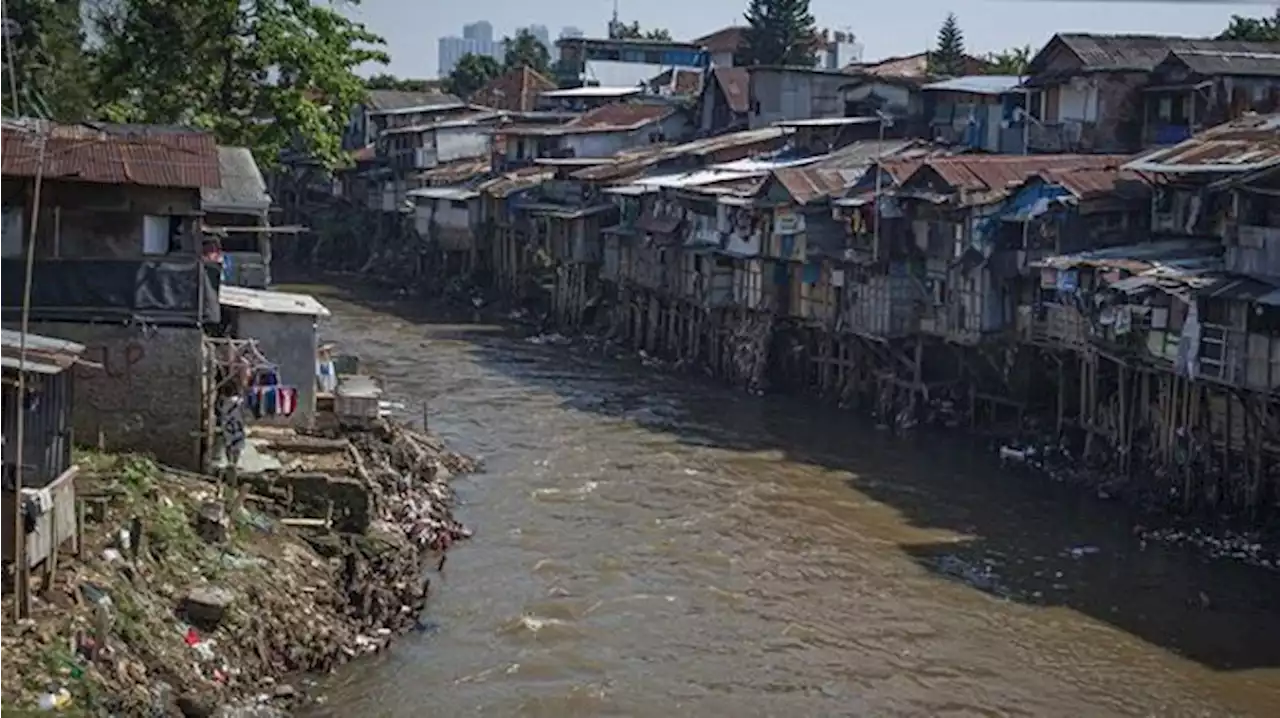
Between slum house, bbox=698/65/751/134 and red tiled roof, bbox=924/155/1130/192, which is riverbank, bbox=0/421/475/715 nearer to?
red tiled roof, bbox=924/155/1130/192

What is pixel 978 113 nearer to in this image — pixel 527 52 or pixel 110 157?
pixel 110 157

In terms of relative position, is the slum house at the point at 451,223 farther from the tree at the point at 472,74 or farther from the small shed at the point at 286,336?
the small shed at the point at 286,336

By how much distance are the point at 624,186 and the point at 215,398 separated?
2658cm

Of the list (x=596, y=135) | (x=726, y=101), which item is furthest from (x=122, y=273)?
(x=596, y=135)

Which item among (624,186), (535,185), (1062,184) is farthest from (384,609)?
(535,185)

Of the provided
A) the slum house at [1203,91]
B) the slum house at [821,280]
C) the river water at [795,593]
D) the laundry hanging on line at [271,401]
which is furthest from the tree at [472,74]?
the laundry hanging on line at [271,401]

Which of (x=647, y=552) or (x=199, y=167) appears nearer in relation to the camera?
(x=199, y=167)

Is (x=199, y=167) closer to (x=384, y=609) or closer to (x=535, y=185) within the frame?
(x=384, y=609)

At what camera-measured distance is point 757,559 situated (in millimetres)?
25172

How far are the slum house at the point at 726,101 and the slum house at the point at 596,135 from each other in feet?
5.50

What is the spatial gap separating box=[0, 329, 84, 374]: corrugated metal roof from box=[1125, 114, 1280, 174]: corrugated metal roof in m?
20.2

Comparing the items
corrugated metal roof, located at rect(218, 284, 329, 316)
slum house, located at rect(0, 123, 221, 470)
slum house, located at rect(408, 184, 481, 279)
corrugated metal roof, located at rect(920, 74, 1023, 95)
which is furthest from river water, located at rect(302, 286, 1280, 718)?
slum house, located at rect(408, 184, 481, 279)

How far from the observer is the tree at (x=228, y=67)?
31453mm

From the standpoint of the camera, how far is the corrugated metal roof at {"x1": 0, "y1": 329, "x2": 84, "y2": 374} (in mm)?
15070
